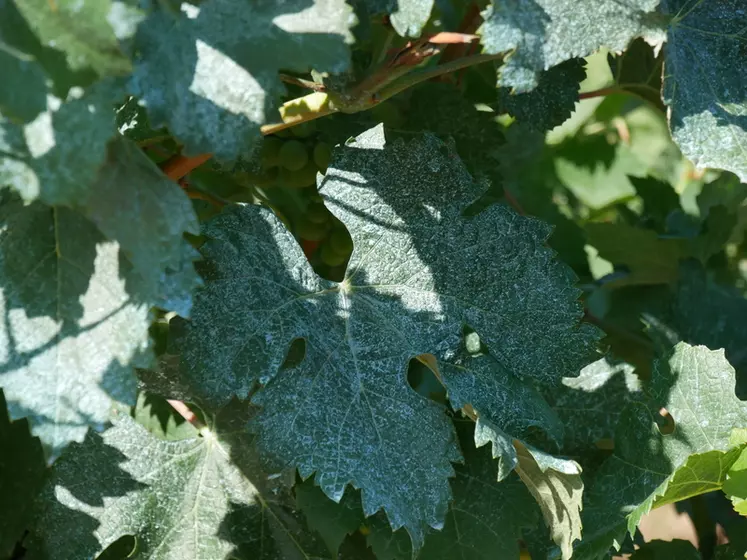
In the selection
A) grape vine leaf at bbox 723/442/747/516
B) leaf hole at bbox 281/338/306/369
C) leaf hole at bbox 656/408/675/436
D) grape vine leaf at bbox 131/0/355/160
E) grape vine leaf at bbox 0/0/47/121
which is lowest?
leaf hole at bbox 656/408/675/436

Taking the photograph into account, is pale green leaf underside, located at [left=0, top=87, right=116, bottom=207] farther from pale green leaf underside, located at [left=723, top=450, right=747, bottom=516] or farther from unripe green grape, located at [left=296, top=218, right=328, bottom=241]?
pale green leaf underside, located at [left=723, top=450, right=747, bottom=516]

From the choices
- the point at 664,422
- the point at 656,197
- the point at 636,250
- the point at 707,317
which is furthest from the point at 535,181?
the point at 664,422

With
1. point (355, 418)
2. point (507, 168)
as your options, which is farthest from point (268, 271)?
point (507, 168)

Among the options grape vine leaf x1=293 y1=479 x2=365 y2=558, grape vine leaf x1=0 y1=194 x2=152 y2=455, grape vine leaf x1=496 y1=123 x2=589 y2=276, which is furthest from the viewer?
grape vine leaf x1=496 y1=123 x2=589 y2=276

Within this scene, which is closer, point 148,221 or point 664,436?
point 148,221

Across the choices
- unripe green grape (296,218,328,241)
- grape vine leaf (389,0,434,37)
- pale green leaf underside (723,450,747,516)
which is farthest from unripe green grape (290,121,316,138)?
pale green leaf underside (723,450,747,516)

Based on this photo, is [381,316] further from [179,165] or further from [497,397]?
[179,165]
